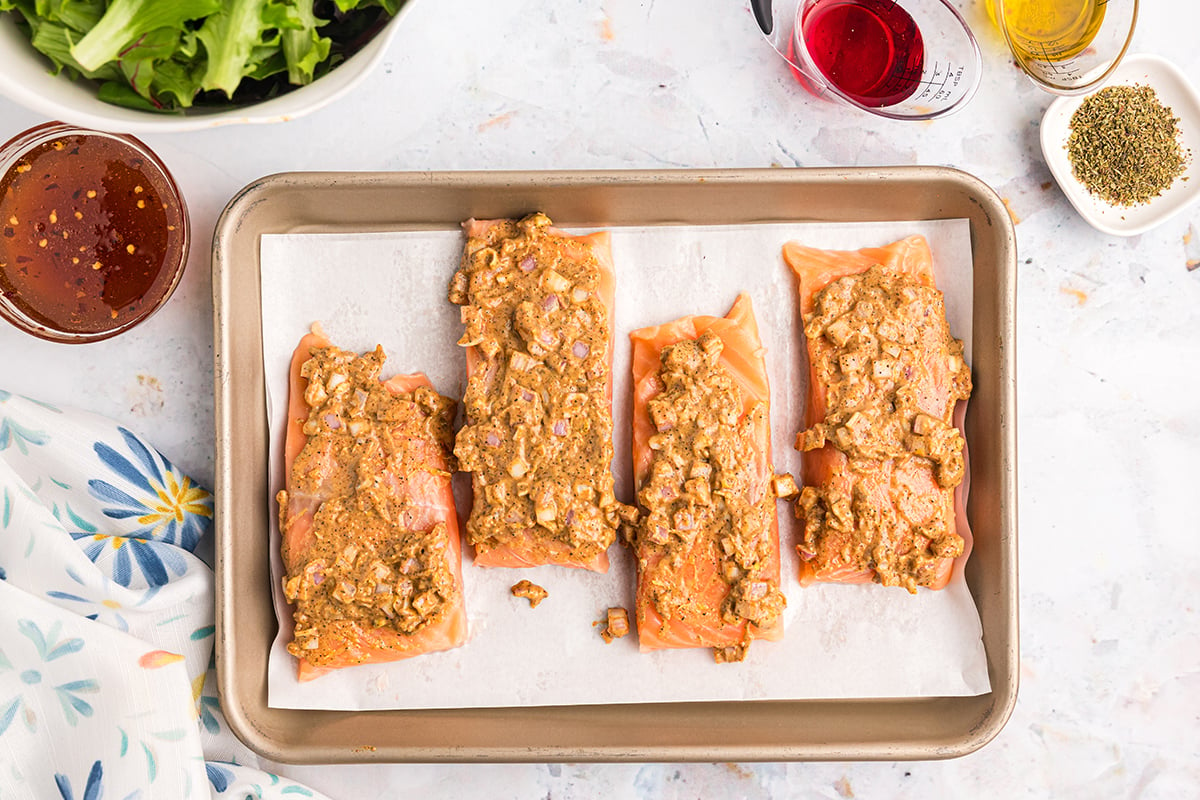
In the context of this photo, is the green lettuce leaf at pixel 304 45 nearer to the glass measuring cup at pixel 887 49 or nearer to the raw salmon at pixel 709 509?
the raw salmon at pixel 709 509

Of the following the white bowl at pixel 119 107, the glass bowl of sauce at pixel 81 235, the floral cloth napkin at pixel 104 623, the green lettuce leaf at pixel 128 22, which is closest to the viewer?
the green lettuce leaf at pixel 128 22

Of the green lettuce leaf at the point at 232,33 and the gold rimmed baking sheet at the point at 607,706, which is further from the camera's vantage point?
the gold rimmed baking sheet at the point at 607,706

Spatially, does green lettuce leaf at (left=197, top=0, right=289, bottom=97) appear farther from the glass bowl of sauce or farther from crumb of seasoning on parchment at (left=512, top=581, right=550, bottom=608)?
crumb of seasoning on parchment at (left=512, top=581, right=550, bottom=608)

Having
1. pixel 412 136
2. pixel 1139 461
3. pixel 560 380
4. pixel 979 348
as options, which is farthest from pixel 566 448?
pixel 1139 461

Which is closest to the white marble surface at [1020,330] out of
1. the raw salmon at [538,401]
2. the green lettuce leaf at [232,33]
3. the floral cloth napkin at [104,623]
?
the floral cloth napkin at [104,623]

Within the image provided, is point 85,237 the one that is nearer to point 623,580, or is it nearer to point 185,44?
point 185,44

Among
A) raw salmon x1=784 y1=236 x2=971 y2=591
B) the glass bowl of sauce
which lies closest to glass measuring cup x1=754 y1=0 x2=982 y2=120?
raw salmon x1=784 y1=236 x2=971 y2=591
